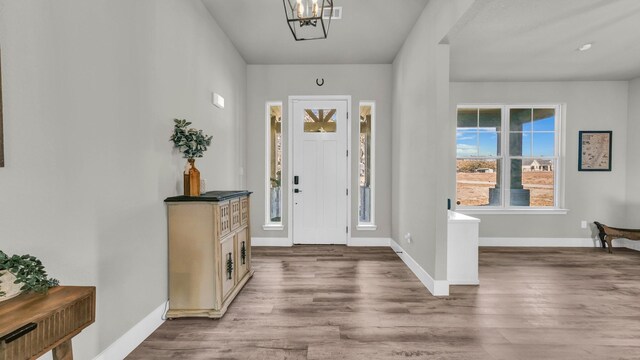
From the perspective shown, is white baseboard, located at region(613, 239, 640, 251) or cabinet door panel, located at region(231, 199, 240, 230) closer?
cabinet door panel, located at region(231, 199, 240, 230)

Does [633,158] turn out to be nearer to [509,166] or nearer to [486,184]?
[509,166]

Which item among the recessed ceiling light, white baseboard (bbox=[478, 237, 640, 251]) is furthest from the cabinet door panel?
the recessed ceiling light

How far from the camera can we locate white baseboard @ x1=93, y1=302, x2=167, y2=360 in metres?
1.92

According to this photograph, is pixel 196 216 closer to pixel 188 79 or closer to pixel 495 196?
pixel 188 79

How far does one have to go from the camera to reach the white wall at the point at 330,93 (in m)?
5.05

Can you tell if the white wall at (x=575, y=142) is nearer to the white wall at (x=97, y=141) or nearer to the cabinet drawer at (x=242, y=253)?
the cabinet drawer at (x=242, y=253)

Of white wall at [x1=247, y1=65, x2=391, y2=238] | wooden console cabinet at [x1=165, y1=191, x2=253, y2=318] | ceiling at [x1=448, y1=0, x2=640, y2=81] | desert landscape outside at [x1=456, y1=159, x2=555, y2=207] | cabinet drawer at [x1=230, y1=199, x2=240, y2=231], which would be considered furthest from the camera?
desert landscape outside at [x1=456, y1=159, x2=555, y2=207]

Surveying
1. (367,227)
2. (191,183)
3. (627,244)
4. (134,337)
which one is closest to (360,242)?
(367,227)

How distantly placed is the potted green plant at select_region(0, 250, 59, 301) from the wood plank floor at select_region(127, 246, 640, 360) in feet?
3.86

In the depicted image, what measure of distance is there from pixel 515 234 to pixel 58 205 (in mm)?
5888

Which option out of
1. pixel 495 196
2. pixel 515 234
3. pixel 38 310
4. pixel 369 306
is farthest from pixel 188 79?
pixel 515 234

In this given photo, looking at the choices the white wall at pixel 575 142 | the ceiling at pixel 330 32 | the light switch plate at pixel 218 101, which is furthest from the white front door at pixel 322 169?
the white wall at pixel 575 142

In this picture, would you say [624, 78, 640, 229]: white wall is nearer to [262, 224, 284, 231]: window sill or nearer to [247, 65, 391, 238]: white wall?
[247, 65, 391, 238]: white wall

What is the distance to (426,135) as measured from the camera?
3338mm
